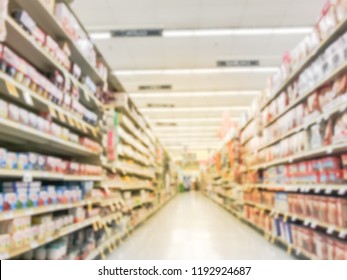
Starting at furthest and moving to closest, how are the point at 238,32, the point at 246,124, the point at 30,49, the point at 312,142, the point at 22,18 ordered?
the point at 238,32 → the point at 246,124 → the point at 312,142 → the point at 30,49 → the point at 22,18

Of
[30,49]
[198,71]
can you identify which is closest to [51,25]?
[30,49]

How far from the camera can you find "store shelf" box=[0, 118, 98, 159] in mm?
1909

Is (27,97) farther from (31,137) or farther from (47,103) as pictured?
(31,137)

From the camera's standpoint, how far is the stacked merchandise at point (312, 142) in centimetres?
264

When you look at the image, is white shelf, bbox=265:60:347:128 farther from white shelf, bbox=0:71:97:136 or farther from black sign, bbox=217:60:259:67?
black sign, bbox=217:60:259:67

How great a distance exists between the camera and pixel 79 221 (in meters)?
3.05

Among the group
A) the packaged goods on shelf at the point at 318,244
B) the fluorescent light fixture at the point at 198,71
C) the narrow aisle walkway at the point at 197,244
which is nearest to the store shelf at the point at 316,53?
the packaged goods on shelf at the point at 318,244

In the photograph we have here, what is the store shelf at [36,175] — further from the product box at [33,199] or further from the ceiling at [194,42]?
the ceiling at [194,42]

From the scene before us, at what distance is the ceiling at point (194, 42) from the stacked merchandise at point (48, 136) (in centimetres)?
313

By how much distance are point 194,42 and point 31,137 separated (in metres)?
6.03

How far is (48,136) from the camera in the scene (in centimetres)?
235

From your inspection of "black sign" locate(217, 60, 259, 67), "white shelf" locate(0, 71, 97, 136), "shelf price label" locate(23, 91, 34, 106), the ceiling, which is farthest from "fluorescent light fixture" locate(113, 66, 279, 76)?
"shelf price label" locate(23, 91, 34, 106)

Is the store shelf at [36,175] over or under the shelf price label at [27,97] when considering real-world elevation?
under

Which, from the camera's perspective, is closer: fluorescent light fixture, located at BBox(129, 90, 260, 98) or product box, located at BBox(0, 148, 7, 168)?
product box, located at BBox(0, 148, 7, 168)
